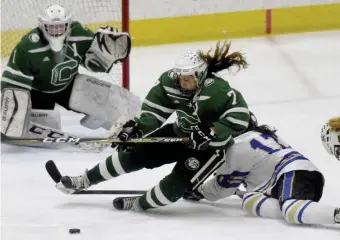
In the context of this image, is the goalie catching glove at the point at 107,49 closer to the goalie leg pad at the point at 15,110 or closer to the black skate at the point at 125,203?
the goalie leg pad at the point at 15,110

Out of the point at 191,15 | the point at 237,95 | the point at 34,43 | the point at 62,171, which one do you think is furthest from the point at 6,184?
the point at 191,15

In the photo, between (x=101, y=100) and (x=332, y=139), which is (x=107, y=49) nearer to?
(x=101, y=100)

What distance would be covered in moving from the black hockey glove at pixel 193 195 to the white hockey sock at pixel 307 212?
0.49m

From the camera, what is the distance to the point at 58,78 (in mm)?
5633

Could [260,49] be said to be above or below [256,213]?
above

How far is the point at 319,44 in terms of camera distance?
289 inches

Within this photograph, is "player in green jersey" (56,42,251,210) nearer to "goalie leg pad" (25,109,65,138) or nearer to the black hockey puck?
the black hockey puck

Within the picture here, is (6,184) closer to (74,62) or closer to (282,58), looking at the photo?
(74,62)

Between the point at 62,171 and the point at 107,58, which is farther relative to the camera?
the point at 107,58

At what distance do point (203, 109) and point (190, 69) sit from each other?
0.60ft

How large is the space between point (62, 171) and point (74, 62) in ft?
2.15

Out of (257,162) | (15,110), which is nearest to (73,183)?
(257,162)

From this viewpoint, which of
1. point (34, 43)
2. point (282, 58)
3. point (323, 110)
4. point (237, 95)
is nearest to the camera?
point (237, 95)

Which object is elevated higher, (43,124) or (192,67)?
(192,67)
